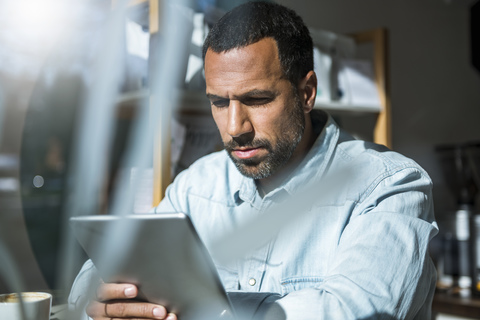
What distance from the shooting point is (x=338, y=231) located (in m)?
0.85

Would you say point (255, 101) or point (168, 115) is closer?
point (255, 101)

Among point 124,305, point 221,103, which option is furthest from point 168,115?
point 124,305

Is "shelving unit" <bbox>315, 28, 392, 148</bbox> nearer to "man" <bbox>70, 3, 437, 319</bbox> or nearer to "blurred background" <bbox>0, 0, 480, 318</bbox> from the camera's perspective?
"blurred background" <bbox>0, 0, 480, 318</bbox>

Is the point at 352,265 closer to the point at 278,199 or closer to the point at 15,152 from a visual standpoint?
the point at 278,199

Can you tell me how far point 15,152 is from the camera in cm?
136

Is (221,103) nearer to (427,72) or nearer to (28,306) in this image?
(28,306)

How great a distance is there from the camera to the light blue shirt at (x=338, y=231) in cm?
65

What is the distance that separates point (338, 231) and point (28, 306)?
20.1 inches

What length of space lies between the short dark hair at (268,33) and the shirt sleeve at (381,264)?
0.93 feet

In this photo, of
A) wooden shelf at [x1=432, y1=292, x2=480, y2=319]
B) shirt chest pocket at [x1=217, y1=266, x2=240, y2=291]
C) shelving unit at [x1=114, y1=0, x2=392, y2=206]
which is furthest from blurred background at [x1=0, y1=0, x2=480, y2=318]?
shirt chest pocket at [x1=217, y1=266, x2=240, y2=291]

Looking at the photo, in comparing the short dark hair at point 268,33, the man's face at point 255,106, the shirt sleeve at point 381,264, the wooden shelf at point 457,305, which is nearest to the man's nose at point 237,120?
the man's face at point 255,106

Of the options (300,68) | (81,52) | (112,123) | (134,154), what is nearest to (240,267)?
(300,68)

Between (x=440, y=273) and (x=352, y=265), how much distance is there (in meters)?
1.23

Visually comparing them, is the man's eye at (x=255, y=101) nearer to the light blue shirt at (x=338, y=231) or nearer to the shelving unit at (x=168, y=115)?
the light blue shirt at (x=338, y=231)
